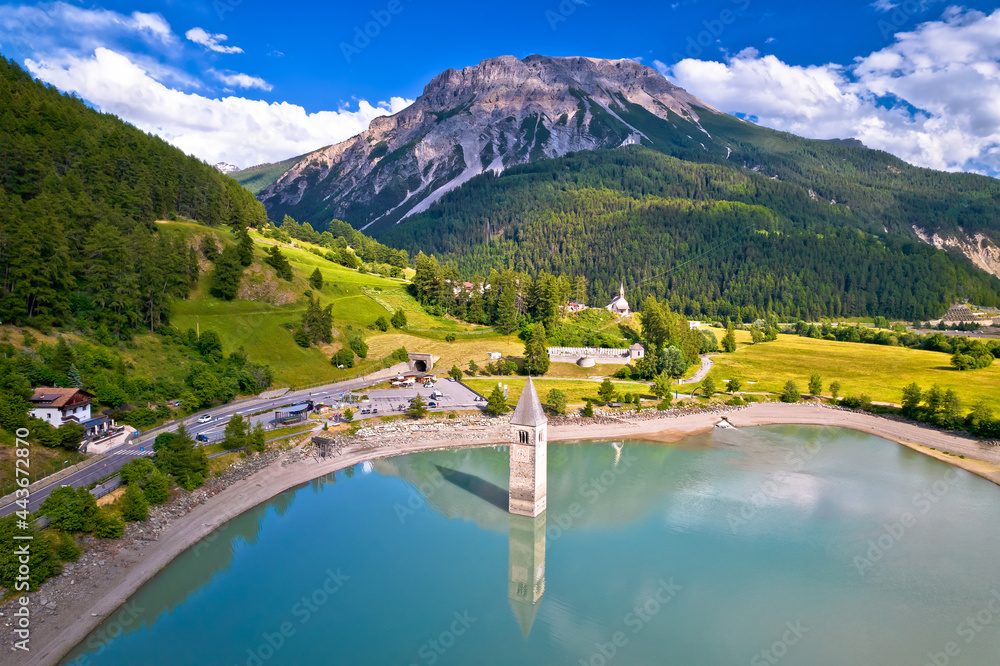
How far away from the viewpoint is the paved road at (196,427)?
36375 millimetres

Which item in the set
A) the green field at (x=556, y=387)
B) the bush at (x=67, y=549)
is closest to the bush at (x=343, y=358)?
the green field at (x=556, y=387)

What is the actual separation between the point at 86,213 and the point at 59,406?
29366 mm

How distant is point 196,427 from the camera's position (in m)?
48.9

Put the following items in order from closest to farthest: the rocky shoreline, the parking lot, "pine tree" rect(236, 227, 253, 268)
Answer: the rocky shoreline, the parking lot, "pine tree" rect(236, 227, 253, 268)

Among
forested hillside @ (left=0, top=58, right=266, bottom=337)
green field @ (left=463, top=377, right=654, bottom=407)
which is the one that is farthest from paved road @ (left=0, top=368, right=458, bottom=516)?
forested hillside @ (left=0, top=58, right=266, bottom=337)

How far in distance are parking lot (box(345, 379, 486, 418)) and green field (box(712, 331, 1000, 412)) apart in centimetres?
3667

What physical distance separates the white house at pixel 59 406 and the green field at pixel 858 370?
234 feet

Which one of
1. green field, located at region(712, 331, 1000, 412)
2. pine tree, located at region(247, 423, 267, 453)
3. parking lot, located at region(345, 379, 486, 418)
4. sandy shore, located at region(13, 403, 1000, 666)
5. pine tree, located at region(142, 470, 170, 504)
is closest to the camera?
sandy shore, located at region(13, 403, 1000, 666)

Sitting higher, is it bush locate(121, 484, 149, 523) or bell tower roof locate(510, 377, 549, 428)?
bell tower roof locate(510, 377, 549, 428)

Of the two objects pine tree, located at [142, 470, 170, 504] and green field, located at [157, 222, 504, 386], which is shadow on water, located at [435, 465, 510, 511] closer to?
pine tree, located at [142, 470, 170, 504]

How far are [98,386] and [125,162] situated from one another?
43.7m

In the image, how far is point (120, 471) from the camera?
37.4 metres

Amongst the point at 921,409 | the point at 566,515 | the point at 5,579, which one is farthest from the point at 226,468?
the point at 921,409

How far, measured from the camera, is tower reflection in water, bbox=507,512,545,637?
98.2 ft
